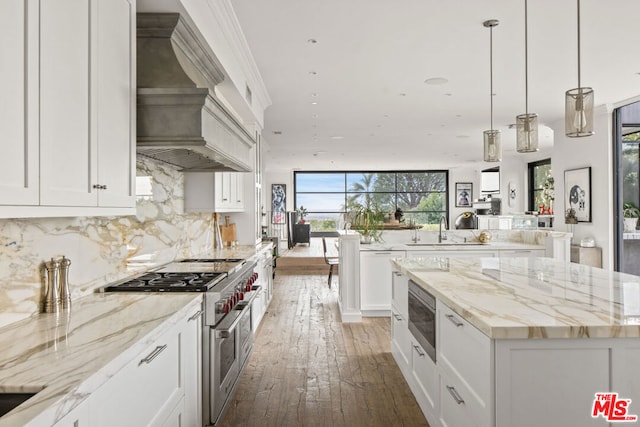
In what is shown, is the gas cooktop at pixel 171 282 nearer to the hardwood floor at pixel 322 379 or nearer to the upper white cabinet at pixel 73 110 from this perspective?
the upper white cabinet at pixel 73 110

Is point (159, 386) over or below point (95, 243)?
below

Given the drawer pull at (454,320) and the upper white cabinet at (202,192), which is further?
the upper white cabinet at (202,192)

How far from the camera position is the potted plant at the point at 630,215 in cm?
614

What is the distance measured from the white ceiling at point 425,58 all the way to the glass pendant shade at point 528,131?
789 millimetres

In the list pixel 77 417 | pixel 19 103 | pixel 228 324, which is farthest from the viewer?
pixel 228 324

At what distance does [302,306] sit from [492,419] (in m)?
4.46

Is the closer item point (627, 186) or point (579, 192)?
point (627, 186)

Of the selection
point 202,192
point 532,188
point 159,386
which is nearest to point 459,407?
point 159,386

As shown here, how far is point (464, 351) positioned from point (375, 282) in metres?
3.37

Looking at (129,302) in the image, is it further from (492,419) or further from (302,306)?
(302,306)

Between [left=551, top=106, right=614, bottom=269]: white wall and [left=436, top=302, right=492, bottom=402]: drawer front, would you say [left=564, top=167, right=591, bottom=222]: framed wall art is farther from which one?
[left=436, top=302, right=492, bottom=402]: drawer front

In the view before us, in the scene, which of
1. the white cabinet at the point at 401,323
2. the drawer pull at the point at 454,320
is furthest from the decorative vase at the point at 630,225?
the drawer pull at the point at 454,320

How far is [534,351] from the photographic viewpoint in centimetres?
151

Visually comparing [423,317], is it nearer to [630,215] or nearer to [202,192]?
[202,192]
